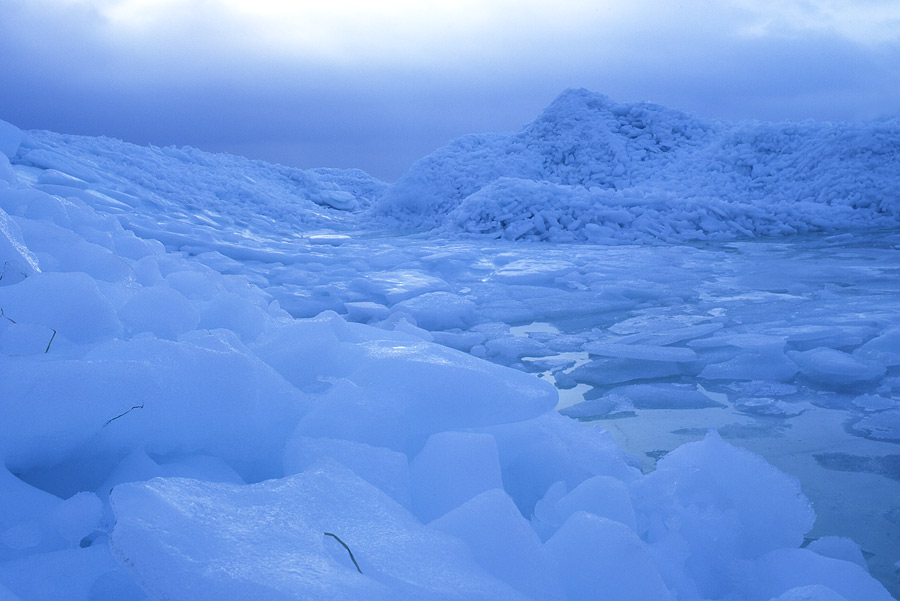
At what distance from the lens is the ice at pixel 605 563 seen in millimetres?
946

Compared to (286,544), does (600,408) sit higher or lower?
lower

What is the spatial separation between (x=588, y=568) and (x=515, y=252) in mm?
6028

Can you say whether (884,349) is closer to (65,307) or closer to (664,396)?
(664,396)

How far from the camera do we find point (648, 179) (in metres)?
11.9

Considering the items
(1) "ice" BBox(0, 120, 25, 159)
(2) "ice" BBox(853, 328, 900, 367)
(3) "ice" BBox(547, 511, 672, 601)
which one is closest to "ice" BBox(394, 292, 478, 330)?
(2) "ice" BBox(853, 328, 900, 367)

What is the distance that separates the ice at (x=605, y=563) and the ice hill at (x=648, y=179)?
743cm

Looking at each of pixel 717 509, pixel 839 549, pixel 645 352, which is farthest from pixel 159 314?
pixel 645 352

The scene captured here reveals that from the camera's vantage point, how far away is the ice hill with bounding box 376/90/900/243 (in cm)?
865

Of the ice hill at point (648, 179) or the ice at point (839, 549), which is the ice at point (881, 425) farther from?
the ice hill at point (648, 179)

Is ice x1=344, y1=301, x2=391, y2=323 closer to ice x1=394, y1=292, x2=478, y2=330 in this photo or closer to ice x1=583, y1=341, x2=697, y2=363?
ice x1=394, y1=292, x2=478, y2=330

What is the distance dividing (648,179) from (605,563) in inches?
467

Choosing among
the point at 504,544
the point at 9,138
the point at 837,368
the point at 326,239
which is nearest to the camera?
the point at 504,544

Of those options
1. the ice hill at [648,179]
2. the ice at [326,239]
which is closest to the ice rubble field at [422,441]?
the ice at [326,239]

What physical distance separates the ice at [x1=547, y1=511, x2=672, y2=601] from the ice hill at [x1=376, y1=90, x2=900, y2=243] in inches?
292
